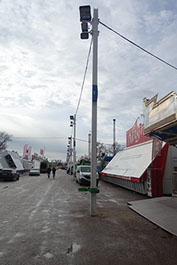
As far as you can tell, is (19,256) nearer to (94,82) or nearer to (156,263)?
(156,263)

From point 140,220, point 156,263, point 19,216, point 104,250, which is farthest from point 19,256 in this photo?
point 140,220

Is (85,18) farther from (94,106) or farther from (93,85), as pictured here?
(94,106)

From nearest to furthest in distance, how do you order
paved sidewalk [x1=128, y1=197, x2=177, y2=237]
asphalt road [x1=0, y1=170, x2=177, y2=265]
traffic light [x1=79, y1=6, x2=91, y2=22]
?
asphalt road [x1=0, y1=170, x2=177, y2=265] → paved sidewalk [x1=128, y1=197, x2=177, y2=237] → traffic light [x1=79, y1=6, x2=91, y2=22]

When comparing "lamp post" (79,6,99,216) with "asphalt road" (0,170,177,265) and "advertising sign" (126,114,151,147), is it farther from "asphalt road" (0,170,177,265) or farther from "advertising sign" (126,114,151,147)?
"advertising sign" (126,114,151,147)

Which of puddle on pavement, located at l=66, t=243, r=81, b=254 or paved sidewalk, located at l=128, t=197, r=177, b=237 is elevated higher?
puddle on pavement, located at l=66, t=243, r=81, b=254

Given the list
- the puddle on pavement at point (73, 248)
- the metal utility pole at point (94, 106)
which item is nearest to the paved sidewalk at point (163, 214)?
the metal utility pole at point (94, 106)

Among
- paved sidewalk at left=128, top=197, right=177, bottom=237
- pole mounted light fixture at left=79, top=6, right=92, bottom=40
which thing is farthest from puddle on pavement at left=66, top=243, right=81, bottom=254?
pole mounted light fixture at left=79, top=6, right=92, bottom=40

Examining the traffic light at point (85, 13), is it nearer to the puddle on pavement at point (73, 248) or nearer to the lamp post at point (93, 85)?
the lamp post at point (93, 85)

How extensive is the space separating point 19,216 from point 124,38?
8003 mm

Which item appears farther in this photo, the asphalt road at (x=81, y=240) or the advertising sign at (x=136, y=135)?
the advertising sign at (x=136, y=135)

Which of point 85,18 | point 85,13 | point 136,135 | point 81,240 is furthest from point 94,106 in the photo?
point 136,135

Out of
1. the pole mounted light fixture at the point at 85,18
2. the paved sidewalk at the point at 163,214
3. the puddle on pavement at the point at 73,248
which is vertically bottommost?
the paved sidewalk at the point at 163,214

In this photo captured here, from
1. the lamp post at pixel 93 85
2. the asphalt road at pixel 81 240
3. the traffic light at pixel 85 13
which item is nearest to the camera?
the asphalt road at pixel 81 240

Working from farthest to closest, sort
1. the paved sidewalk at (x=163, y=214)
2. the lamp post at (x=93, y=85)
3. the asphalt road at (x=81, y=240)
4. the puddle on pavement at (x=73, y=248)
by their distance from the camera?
the lamp post at (x=93, y=85) < the paved sidewalk at (x=163, y=214) < the puddle on pavement at (x=73, y=248) < the asphalt road at (x=81, y=240)
